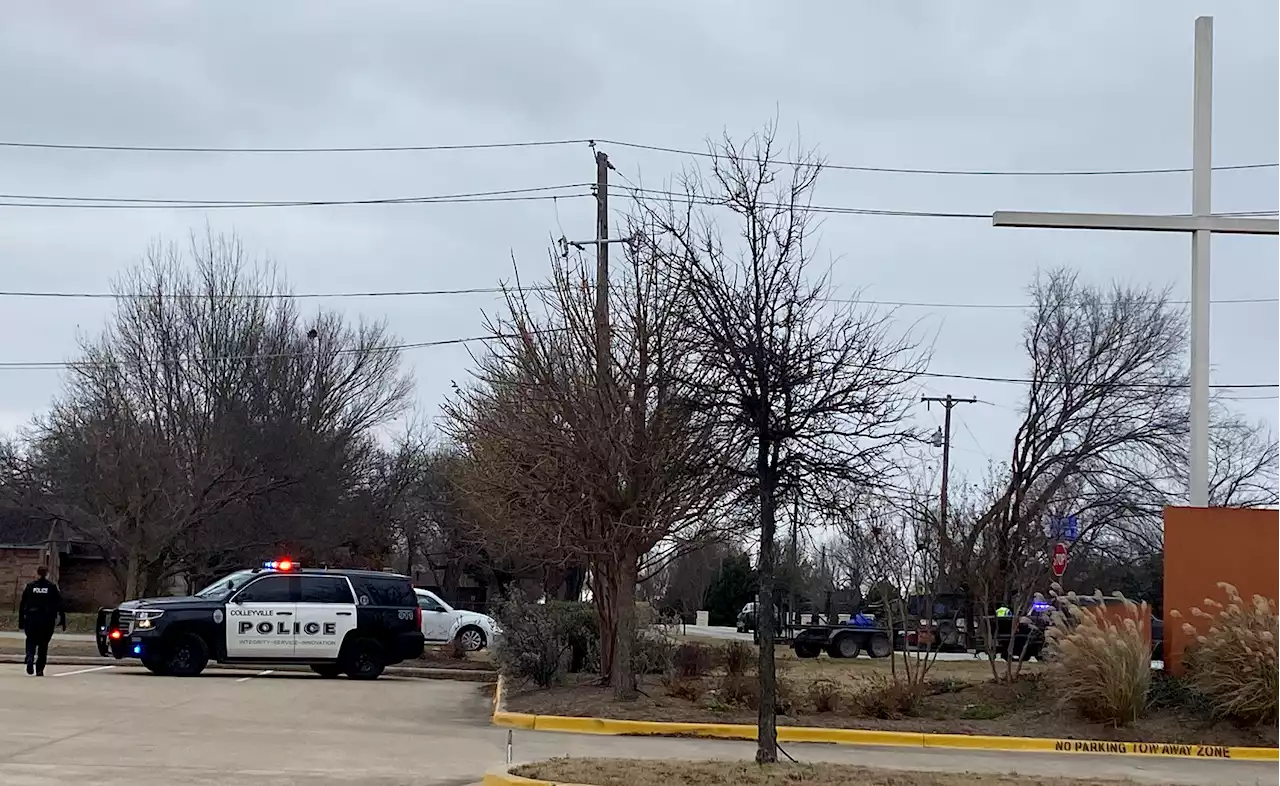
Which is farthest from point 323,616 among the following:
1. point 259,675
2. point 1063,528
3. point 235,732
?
point 1063,528

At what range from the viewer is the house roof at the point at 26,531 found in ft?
141

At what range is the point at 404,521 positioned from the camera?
50156 mm

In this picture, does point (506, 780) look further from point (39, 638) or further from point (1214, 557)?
point (39, 638)

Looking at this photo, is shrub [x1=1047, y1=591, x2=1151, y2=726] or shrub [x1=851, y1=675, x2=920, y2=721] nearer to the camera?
shrub [x1=1047, y1=591, x2=1151, y2=726]

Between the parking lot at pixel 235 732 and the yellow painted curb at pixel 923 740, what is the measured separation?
5.33ft

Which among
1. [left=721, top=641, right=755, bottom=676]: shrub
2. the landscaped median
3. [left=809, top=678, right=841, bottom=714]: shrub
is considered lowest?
the landscaped median

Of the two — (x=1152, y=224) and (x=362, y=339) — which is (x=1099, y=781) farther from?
(x=362, y=339)

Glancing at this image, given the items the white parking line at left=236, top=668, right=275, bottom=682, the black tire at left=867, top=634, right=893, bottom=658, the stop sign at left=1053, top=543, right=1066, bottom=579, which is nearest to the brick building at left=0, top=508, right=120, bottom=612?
the white parking line at left=236, top=668, right=275, bottom=682

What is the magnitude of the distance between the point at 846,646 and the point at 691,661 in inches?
593

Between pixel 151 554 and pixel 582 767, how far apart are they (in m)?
23.4

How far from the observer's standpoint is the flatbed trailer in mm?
36219

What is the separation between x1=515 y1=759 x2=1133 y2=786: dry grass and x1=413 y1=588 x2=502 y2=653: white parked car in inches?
787

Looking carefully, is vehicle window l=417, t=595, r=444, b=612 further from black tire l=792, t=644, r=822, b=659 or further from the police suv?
black tire l=792, t=644, r=822, b=659

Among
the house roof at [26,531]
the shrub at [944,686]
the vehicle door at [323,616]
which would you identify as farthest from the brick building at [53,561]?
the shrub at [944,686]
